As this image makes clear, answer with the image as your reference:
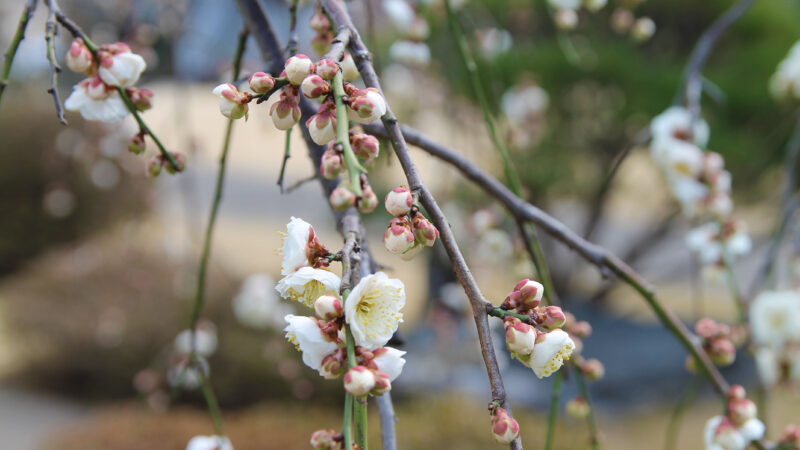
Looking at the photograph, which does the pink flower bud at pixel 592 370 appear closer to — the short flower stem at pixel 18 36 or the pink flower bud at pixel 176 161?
the pink flower bud at pixel 176 161

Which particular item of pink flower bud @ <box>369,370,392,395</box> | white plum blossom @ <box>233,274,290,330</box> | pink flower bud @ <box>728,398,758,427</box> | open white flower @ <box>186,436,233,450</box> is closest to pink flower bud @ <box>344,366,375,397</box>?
pink flower bud @ <box>369,370,392,395</box>

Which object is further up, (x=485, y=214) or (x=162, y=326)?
(x=162, y=326)

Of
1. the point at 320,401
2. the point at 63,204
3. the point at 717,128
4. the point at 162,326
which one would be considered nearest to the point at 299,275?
the point at 320,401

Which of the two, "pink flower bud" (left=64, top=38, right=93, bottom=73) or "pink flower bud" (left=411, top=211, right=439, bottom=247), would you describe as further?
"pink flower bud" (left=64, top=38, right=93, bottom=73)

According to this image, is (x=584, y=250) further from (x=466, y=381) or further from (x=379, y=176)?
(x=379, y=176)

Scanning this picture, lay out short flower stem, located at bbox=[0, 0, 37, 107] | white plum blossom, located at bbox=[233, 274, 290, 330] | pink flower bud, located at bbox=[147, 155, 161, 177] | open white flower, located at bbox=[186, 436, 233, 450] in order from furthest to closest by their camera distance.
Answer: white plum blossom, located at bbox=[233, 274, 290, 330] < open white flower, located at bbox=[186, 436, 233, 450] < pink flower bud, located at bbox=[147, 155, 161, 177] < short flower stem, located at bbox=[0, 0, 37, 107]

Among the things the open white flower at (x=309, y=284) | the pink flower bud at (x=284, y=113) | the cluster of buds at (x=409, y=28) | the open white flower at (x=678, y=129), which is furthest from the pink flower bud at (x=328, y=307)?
the open white flower at (x=678, y=129)

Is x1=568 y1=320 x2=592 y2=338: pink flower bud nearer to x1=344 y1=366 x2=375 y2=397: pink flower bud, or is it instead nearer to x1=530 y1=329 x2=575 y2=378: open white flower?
x1=530 y1=329 x2=575 y2=378: open white flower
